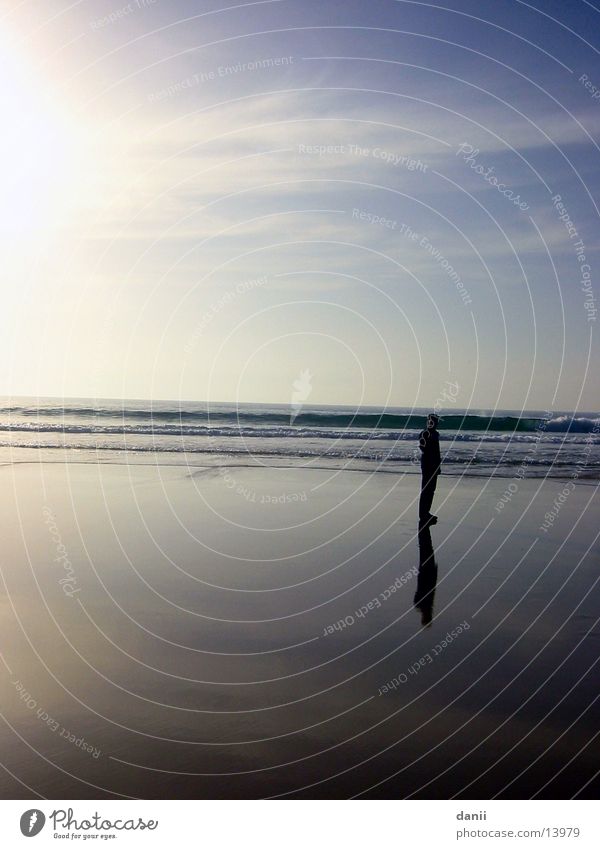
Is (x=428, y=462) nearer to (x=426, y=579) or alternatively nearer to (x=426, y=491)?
(x=426, y=491)

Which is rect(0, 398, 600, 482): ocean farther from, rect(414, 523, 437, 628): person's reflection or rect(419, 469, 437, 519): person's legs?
rect(414, 523, 437, 628): person's reflection

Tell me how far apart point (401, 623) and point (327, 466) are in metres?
20.2

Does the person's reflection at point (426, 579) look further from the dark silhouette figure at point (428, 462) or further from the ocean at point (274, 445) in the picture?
the ocean at point (274, 445)

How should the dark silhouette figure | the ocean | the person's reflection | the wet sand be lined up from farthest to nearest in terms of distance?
the ocean → the dark silhouette figure → the person's reflection → the wet sand

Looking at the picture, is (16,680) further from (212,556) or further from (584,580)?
(584,580)

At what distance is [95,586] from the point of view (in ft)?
37.7

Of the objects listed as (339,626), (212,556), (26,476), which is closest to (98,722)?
(339,626)

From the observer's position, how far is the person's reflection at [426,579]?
1049 centimetres

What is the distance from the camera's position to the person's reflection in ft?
34.4

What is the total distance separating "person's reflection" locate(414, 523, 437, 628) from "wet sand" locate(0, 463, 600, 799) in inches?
2.1

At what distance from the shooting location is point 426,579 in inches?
482

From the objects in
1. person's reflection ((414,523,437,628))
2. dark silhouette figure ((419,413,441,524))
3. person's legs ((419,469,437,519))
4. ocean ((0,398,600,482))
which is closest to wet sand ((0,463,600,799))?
person's reflection ((414,523,437,628))

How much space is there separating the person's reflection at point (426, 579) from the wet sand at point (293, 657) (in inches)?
2.1
